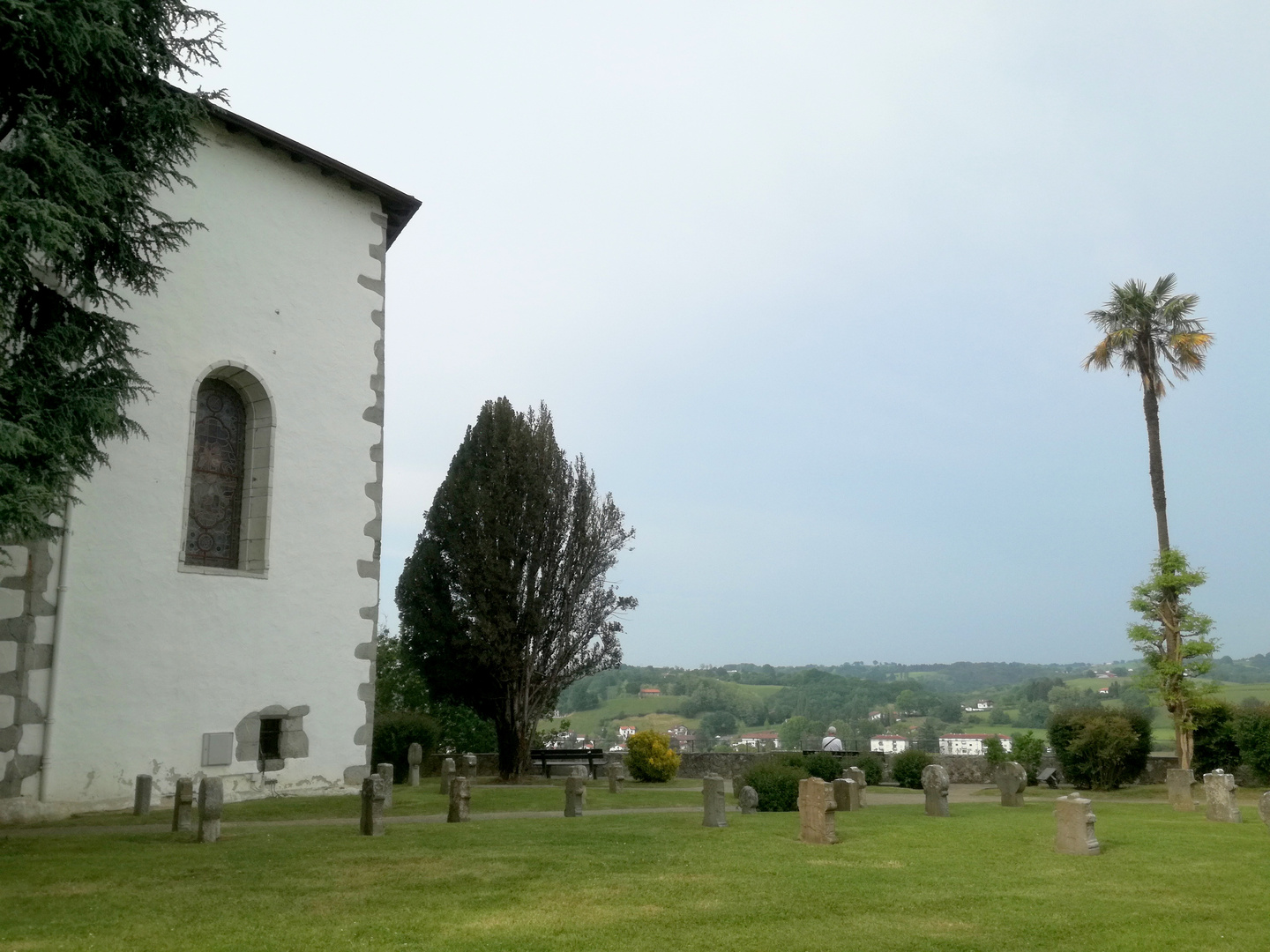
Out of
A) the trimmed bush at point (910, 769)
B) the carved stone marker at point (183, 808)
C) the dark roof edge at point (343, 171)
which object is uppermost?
the dark roof edge at point (343, 171)

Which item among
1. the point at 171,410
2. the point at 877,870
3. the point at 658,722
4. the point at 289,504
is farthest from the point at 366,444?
the point at 658,722

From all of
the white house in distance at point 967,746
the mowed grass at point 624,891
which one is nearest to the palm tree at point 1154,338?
the white house in distance at point 967,746

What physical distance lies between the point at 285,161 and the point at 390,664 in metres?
18.5

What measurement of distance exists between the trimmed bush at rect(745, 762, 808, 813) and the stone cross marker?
21.8 ft

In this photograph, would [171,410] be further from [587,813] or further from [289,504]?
[587,813]

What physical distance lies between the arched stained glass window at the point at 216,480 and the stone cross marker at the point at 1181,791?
52.7 ft

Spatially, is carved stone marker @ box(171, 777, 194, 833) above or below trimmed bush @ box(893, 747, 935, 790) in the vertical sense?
above

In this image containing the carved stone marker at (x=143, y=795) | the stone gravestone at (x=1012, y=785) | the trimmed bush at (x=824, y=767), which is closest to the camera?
the carved stone marker at (x=143, y=795)

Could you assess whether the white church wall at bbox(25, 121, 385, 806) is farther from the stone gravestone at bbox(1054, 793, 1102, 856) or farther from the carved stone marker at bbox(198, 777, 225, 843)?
the stone gravestone at bbox(1054, 793, 1102, 856)

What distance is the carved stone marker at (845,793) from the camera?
14.9 metres

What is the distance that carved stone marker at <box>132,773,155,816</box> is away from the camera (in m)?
12.3

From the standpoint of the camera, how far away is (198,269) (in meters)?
14.5

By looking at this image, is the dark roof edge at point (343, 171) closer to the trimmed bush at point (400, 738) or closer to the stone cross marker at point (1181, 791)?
the trimmed bush at point (400, 738)

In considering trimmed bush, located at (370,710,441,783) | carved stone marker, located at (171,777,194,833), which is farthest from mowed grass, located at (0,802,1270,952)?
trimmed bush, located at (370,710,441,783)
